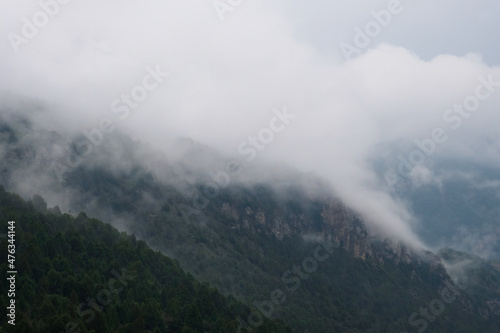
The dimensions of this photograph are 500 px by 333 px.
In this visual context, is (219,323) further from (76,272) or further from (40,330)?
(40,330)

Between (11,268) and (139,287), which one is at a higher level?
(139,287)

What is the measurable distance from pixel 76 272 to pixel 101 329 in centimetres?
4484

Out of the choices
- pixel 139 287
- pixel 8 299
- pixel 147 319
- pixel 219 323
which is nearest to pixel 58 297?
pixel 8 299

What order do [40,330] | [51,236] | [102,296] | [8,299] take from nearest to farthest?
[40,330] < [8,299] < [102,296] < [51,236]

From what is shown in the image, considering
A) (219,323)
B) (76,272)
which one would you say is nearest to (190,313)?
(219,323)

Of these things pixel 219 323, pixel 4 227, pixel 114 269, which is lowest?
pixel 4 227

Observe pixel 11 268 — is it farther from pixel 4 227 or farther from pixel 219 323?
pixel 219 323

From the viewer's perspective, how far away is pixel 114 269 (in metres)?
191

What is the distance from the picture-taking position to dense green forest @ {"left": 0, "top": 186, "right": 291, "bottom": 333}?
455ft

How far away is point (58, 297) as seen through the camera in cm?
14612

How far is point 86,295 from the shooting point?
518ft

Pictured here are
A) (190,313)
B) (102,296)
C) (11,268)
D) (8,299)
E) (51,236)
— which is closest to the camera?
(8,299)

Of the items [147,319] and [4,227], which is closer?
[147,319]

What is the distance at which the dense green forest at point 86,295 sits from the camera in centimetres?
13862
